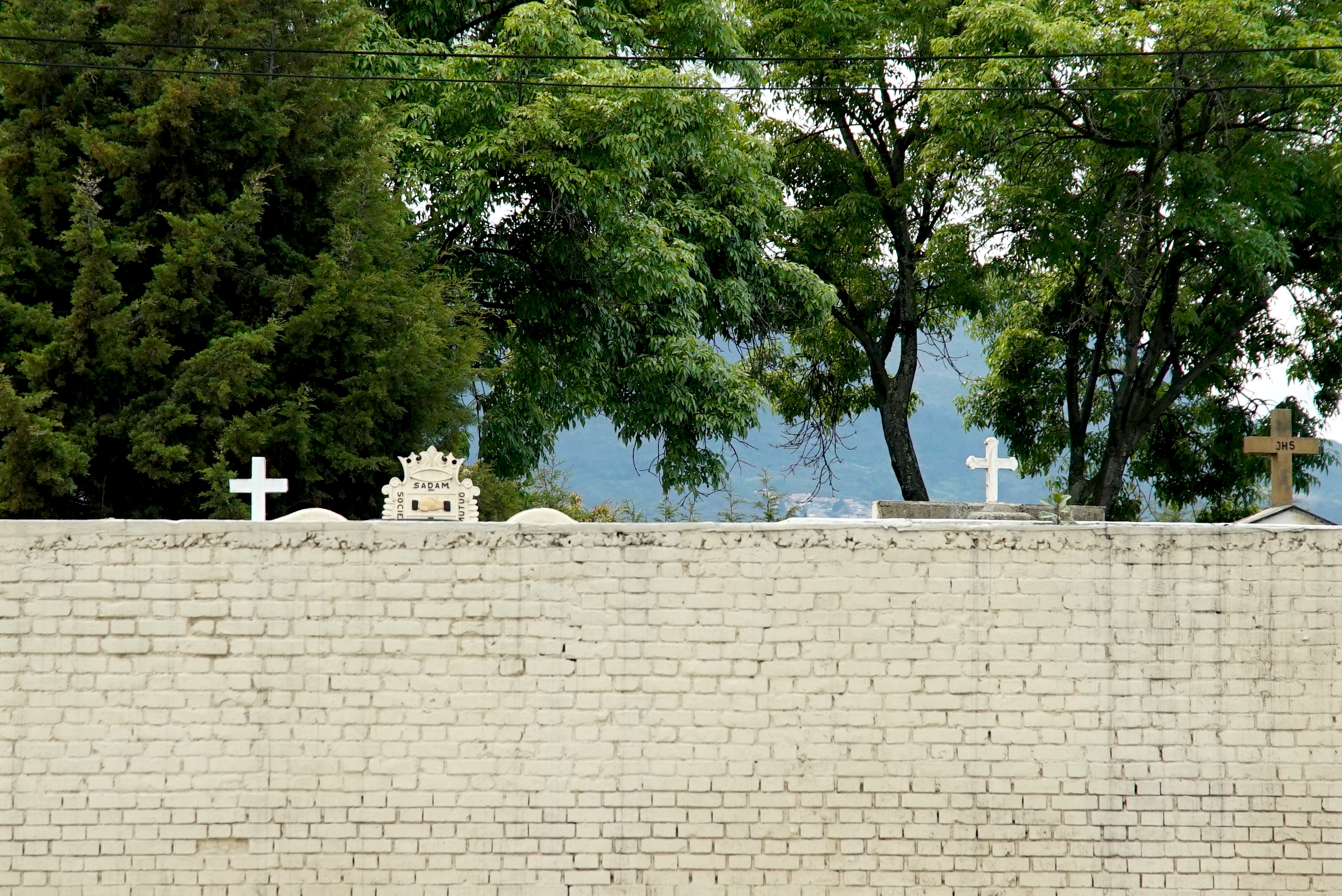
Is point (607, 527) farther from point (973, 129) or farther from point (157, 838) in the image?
point (973, 129)

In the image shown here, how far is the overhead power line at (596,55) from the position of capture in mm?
13992

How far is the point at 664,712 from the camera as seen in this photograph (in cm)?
693

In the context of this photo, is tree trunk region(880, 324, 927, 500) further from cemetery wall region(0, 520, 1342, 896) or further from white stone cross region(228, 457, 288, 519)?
cemetery wall region(0, 520, 1342, 896)

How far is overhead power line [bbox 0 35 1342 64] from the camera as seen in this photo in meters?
14.0

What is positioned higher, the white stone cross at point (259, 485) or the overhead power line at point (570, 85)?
the overhead power line at point (570, 85)

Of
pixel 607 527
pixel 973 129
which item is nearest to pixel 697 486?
pixel 973 129

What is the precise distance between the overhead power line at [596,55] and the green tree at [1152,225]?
145 mm

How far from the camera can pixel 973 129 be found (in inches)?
806

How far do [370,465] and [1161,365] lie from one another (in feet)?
52.7

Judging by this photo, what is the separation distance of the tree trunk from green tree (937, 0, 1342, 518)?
5.08ft

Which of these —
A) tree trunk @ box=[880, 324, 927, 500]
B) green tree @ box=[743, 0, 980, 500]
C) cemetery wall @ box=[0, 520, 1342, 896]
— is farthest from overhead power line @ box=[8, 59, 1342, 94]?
cemetery wall @ box=[0, 520, 1342, 896]

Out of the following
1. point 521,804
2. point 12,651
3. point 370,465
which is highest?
point 370,465

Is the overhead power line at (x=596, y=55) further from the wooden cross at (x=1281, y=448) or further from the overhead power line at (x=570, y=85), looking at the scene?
the wooden cross at (x=1281, y=448)

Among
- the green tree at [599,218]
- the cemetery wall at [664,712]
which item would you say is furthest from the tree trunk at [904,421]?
the cemetery wall at [664,712]
